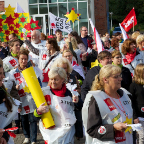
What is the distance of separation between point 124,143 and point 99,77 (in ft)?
2.58

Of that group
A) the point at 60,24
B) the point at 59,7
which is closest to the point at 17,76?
the point at 60,24

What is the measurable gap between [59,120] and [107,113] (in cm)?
113

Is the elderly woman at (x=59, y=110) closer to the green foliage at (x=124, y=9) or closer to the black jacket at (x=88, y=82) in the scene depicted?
the black jacket at (x=88, y=82)

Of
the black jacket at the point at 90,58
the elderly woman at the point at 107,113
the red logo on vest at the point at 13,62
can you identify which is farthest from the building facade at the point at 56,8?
the elderly woman at the point at 107,113

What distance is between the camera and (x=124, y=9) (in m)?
51.9

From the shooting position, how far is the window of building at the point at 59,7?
77.2 feet

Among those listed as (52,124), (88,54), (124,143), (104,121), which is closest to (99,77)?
(104,121)

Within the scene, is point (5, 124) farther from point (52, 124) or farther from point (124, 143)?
point (124, 143)

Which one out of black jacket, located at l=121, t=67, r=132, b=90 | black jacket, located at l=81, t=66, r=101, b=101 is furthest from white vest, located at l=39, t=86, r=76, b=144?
black jacket, located at l=121, t=67, r=132, b=90

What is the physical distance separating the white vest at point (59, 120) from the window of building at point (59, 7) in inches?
779

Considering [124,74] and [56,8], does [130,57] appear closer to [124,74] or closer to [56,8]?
[124,74]

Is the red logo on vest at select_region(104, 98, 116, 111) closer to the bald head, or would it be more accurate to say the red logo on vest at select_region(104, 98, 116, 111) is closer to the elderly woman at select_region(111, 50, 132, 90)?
the elderly woman at select_region(111, 50, 132, 90)

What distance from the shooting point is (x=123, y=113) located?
3.23m

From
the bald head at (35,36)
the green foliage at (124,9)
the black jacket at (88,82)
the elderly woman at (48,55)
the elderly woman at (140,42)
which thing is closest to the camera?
the black jacket at (88,82)
